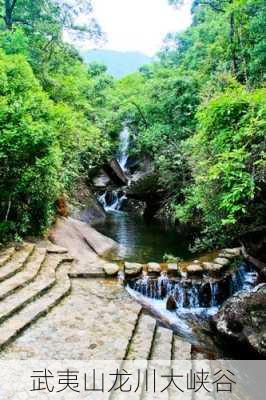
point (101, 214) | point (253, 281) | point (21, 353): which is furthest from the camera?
point (101, 214)

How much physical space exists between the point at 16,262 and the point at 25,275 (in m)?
0.55

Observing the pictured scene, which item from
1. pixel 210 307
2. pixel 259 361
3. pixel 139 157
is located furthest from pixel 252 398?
pixel 139 157

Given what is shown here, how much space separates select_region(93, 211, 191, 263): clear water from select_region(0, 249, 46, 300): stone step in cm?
317

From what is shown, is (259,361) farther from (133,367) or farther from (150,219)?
(150,219)

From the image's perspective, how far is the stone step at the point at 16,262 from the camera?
627 centimetres

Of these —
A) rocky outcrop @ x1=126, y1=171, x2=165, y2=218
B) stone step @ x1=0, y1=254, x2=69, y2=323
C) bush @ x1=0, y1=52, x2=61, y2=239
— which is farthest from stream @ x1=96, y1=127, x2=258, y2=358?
rocky outcrop @ x1=126, y1=171, x2=165, y2=218

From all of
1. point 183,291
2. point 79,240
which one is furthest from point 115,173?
point 183,291

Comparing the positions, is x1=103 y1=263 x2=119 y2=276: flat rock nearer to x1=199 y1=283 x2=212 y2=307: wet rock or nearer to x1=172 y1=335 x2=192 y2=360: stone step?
x1=199 y1=283 x2=212 y2=307: wet rock

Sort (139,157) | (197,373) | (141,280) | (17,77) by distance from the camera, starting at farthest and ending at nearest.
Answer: (139,157)
(17,77)
(141,280)
(197,373)

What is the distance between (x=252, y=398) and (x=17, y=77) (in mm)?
9294

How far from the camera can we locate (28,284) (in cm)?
619

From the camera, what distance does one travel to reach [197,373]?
15.8 feet

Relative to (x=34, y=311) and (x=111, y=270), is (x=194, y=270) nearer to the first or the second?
(x=111, y=270)

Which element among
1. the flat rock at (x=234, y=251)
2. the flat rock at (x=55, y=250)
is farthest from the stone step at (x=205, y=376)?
the flat rock at (x=234, y=251)
